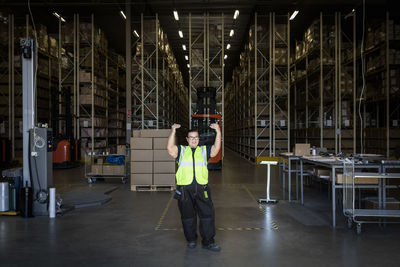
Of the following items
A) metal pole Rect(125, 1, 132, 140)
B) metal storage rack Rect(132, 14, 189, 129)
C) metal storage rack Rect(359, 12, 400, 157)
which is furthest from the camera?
metal storage rack Rect(132, 14, 189, 129)

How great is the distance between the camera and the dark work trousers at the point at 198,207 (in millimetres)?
4383

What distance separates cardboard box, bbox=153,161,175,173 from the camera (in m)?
9.14

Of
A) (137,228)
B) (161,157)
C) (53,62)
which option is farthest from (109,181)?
(53,62)

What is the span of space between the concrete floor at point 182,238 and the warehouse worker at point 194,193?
0.80 ft

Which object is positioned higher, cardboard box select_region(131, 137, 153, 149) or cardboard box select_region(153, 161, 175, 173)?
cardboard box select_region(131, 137, 153, 149)

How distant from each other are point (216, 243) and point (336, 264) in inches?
62.2

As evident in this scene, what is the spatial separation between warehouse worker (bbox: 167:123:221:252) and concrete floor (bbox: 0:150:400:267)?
0.24 metres

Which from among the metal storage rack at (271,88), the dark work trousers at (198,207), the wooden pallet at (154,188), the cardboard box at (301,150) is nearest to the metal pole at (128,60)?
the metal storage rack at (271,88)

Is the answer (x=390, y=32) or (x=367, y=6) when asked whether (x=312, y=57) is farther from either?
(x=390, y=32)

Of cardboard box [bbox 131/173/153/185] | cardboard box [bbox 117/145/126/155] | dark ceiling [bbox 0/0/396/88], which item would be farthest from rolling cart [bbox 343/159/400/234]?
dark ceiling [bbox 0/0/396/88]

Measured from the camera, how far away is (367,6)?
1512 cm

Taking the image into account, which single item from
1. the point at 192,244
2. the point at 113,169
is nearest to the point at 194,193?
the point at 192,244

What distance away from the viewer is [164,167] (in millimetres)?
9164

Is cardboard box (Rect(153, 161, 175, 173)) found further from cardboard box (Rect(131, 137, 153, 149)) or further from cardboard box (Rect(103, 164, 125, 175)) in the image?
cardboard box (Rect(103, 164, 125, 175))
